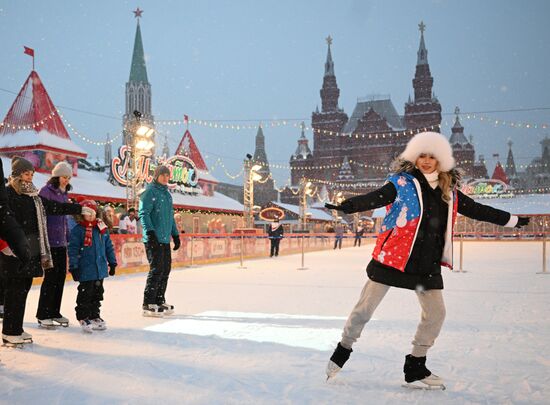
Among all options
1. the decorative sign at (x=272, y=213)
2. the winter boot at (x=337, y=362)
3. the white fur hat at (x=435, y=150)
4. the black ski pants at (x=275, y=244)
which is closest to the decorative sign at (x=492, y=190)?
the decorative sign at (x=272, y=213)

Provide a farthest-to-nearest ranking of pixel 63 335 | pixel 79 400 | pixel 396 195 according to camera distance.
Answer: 1. pixel 63 335
2. pixel 396 195
3. pixel 79 400

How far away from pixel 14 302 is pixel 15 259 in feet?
1.12

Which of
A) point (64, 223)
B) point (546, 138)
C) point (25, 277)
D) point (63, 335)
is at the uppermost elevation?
point (546, 138)

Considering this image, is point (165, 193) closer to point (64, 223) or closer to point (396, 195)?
point (64, 223)

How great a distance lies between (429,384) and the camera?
2.79 meters

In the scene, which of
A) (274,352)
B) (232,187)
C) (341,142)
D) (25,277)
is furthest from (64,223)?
(232,187)

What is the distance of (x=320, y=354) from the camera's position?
3547 millimetres

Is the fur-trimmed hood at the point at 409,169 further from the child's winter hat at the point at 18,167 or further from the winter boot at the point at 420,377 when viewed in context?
the child's winter hat at the point at 18,167

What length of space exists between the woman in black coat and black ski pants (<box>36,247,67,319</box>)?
1.81 ft

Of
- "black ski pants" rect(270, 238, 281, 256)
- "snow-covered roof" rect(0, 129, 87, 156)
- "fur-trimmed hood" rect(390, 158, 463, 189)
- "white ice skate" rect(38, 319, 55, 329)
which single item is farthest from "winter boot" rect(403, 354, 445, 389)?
"snow-covered roof" rect(0, 129, 87, 156)

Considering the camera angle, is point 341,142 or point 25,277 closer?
point 25,277

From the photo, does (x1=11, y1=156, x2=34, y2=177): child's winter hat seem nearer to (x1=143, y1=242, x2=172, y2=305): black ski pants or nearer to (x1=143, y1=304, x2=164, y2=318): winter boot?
(x1=143, y1=242, x2=172, y2=305): black ski pants

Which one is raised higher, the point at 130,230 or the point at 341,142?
the point at 341,142

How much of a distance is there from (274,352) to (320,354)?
0.33 m
